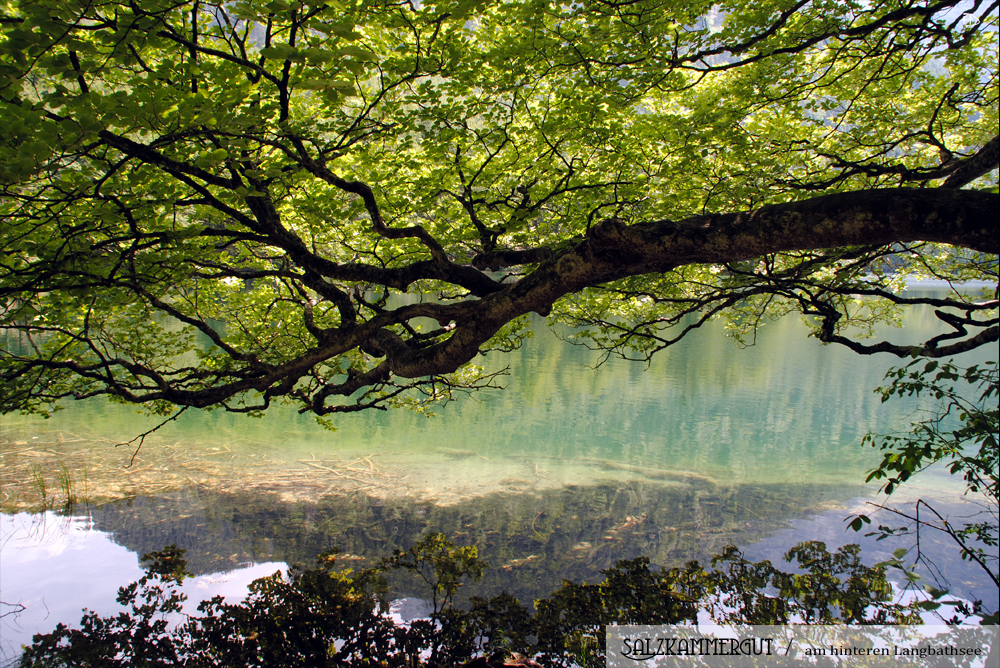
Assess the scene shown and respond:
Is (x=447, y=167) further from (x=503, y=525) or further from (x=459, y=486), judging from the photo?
(x=459, y=486)

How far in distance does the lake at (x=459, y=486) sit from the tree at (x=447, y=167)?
3.30m

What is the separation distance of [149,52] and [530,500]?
968 cm

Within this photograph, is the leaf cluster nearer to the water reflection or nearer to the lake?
the lake

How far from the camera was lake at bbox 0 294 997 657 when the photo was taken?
28.6ft

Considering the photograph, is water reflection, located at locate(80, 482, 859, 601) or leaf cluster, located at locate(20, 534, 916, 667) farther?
water reflection, located at locate(80, 482, 859, 601)

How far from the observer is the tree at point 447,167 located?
3.26m

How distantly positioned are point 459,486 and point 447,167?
7.77 m

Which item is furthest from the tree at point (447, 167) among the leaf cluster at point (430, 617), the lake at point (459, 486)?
the lake at point (459, 486)

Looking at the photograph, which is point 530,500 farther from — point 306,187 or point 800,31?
point 800,31

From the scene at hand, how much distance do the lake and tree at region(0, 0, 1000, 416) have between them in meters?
3.30

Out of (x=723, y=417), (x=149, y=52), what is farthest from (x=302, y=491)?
(x=723, y=417)

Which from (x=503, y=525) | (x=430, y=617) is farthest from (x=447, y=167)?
(x=503, y=525)

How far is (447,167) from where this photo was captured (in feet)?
22.5

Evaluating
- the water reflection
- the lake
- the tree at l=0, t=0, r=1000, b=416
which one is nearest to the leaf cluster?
the lake
